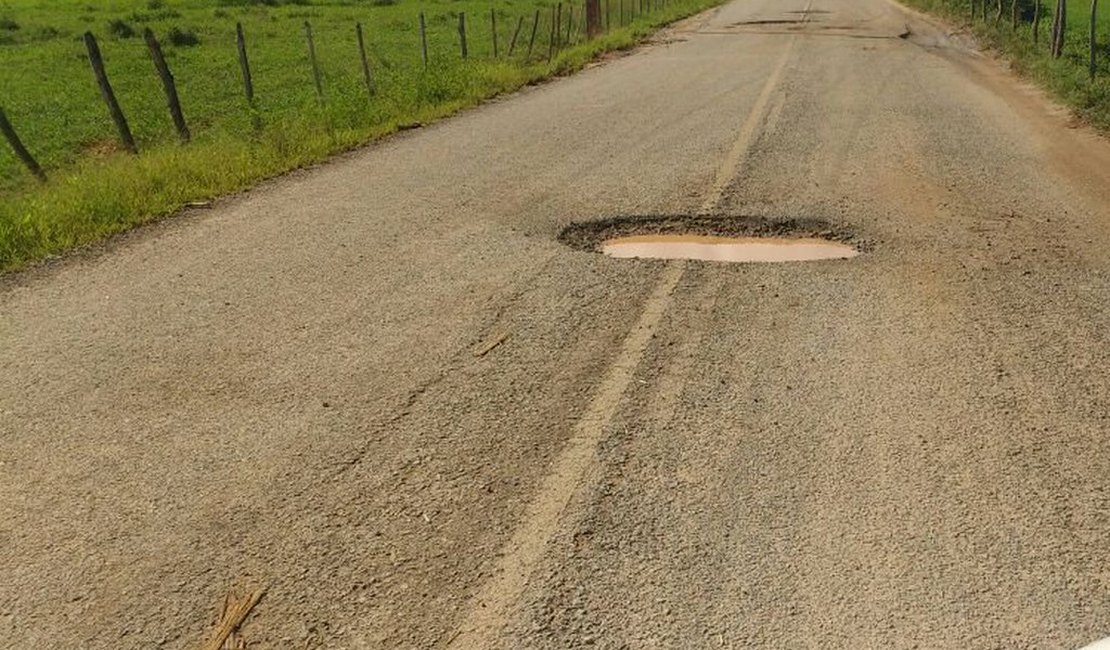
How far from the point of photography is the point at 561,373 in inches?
181

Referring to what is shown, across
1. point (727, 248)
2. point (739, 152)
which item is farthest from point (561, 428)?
point (739, 152)

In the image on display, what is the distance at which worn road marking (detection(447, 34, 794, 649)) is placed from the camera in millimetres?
2898

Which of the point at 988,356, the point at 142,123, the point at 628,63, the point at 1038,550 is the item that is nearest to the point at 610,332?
the point at 988,356

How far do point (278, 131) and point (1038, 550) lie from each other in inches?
376

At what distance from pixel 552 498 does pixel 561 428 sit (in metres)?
0.55

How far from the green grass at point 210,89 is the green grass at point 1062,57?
7994 millimetres

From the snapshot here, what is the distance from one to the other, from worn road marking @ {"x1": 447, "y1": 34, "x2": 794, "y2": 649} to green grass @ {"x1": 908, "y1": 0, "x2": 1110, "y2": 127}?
27.8 feet

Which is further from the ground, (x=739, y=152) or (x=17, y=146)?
(x=17, y=146)

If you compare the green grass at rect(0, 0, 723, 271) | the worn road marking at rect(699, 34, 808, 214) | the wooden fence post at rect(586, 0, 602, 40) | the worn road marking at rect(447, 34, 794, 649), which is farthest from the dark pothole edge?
the wooden fence post at rect(586, 0, 602, 40)

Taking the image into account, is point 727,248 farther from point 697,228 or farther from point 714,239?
point 697,228

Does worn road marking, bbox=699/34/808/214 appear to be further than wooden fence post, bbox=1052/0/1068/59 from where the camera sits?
No

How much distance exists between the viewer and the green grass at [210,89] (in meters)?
8.36

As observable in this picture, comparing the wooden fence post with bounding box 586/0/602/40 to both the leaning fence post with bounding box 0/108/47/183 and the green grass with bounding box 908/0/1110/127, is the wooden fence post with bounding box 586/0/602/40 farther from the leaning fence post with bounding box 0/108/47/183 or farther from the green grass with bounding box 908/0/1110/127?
the leaning fence post with bounding box 0/108/47/183

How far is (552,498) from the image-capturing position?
3525 mm
